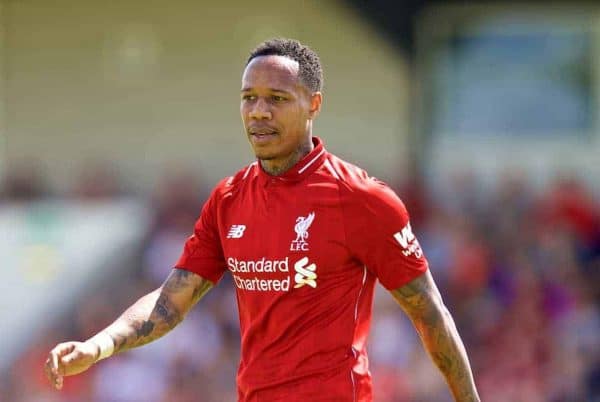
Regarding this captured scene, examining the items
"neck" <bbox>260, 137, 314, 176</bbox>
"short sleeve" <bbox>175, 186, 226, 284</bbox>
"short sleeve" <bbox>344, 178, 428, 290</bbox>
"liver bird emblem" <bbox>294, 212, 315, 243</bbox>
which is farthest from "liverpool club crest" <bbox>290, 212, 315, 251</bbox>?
"short sleeve" <bbox>175, 186, 226, 284</bbox>

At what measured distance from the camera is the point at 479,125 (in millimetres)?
15336

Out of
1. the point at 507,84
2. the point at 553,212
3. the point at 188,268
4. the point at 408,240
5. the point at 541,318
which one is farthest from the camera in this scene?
the point at 507,84

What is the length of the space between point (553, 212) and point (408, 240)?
27.2 ft

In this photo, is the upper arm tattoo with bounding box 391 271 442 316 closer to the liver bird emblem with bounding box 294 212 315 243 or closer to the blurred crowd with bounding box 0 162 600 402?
the liver bird emblem with bounding box 294 212 315 243

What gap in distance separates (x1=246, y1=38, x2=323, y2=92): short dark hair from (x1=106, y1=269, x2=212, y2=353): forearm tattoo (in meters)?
0.94

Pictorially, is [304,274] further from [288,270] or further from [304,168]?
[304,168]

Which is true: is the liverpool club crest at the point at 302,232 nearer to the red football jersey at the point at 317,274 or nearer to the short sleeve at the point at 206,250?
the red football jersey at the point at 317,274

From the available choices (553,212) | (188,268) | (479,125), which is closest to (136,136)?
(479,125)

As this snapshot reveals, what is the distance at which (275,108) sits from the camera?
16.0ft

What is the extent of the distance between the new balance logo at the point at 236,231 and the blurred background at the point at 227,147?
22.0 ft

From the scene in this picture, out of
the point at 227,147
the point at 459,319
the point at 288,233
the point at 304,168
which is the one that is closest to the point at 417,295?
the point at 288,233

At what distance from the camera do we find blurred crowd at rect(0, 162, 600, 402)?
36.6 feet

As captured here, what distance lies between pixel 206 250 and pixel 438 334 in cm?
103

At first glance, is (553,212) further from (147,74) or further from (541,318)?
(147,74)
